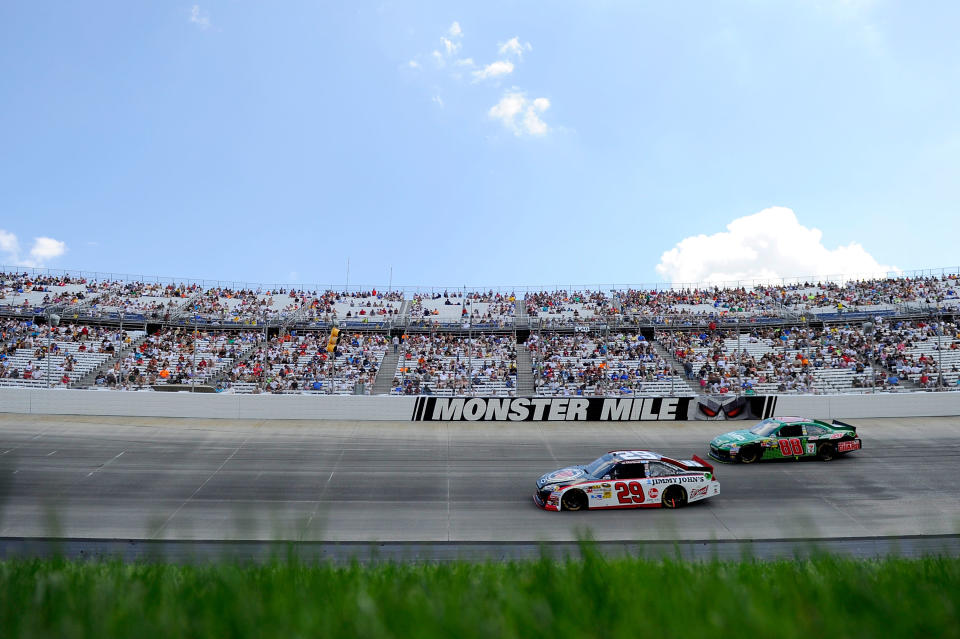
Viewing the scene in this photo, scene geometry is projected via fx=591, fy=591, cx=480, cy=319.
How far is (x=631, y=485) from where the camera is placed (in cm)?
1249

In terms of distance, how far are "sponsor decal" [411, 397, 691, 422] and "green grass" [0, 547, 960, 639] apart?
20638 millimetres

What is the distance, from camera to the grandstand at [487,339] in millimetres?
26375

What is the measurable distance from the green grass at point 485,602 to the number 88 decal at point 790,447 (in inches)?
598

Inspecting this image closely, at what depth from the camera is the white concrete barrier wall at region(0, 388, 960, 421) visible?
75.4ft

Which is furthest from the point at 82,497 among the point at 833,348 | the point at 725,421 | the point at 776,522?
the point at 833,348

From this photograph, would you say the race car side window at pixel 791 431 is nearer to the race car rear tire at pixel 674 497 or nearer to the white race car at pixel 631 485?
the white race car at pixel 631 485

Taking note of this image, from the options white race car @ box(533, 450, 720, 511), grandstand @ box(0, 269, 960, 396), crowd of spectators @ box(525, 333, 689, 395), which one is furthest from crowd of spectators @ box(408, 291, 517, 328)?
white race car @ box(533, 450, 720, 511)

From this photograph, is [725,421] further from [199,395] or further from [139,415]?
[139,415]

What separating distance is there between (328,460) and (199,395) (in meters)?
9.57

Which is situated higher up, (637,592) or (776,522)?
Result: (637,592)

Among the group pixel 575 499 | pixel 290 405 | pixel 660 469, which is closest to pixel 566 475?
pixel 575 499

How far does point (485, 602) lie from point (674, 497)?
38.1 feet

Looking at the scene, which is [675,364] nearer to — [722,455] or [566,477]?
[722,455]

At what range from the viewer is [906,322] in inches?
1328
